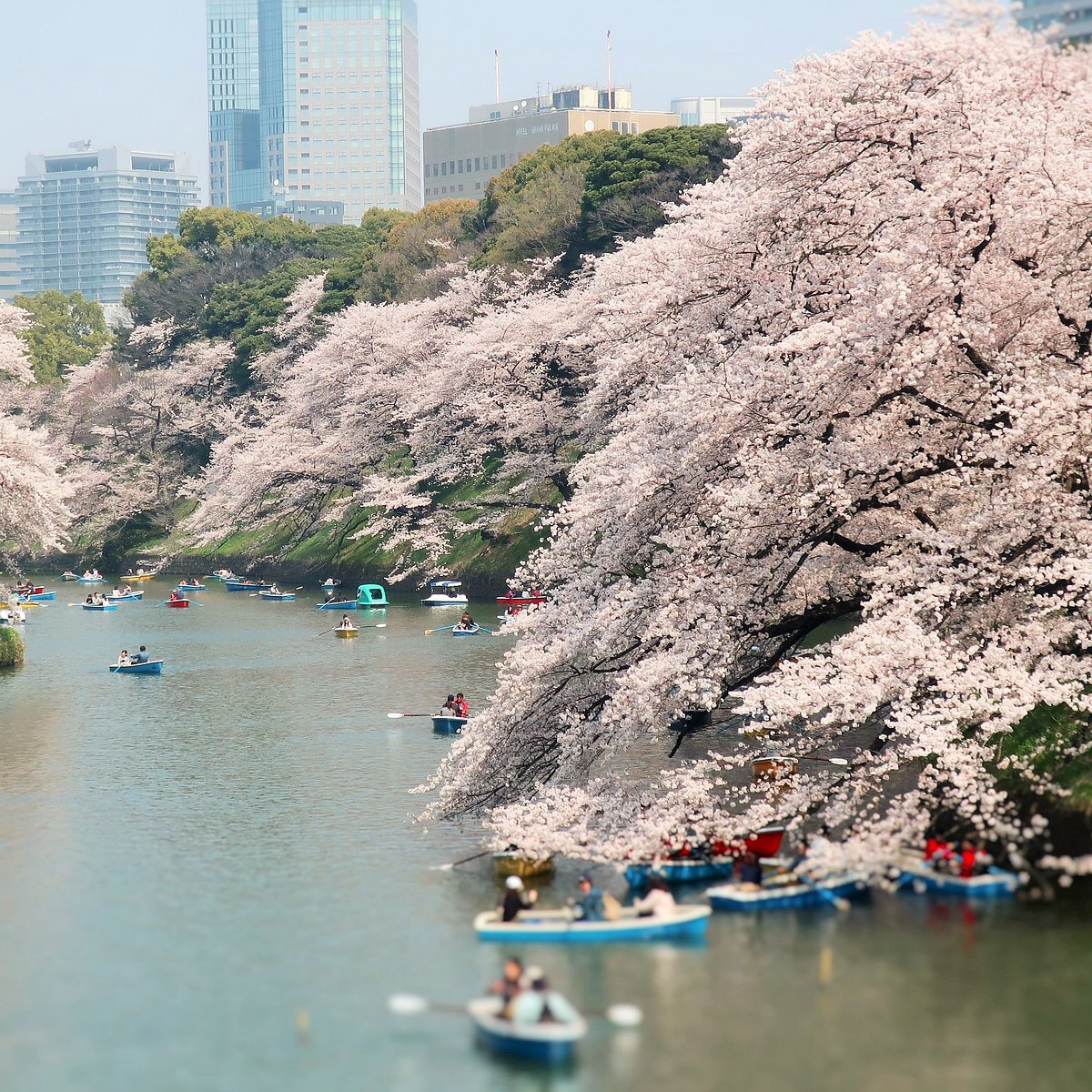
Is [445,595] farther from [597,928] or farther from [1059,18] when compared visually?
[1059,18]

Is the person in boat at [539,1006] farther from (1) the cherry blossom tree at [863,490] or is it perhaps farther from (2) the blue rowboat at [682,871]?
(2) the blue rowboat at [682,871]

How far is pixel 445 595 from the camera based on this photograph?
217 ft

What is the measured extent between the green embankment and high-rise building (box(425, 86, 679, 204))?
129102 millimetres

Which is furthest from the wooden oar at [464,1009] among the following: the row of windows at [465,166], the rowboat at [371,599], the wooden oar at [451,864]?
the row of windows at [465,166]

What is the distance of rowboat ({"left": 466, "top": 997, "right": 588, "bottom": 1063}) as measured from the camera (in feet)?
52.5

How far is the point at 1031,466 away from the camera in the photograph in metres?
20.6

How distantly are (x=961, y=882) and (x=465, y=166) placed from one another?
7143 inches

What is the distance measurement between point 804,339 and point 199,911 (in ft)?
41.2

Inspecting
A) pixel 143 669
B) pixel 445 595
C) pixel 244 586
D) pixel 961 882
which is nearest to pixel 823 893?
pixel 961 882

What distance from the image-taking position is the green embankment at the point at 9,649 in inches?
2041

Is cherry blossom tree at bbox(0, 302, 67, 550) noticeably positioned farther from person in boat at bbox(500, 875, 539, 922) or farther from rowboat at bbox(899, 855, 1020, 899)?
rowboat at bbox(899, 855, 1020, 899)

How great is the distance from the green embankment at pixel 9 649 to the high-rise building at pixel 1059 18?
42.1 meters

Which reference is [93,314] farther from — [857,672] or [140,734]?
[857,672]

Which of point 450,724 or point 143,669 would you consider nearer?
point 450,724
